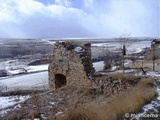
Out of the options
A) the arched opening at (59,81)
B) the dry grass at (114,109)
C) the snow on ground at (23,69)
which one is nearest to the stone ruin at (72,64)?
the arched opening at (59,81)

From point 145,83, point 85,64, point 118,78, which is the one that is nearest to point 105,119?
point 145,83

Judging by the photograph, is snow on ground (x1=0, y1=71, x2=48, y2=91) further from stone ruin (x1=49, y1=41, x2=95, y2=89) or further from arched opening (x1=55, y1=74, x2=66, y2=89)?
stone ruin (x1=49, y1=41, x2=95, y2=89)

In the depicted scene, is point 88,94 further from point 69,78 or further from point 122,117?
point 122,117

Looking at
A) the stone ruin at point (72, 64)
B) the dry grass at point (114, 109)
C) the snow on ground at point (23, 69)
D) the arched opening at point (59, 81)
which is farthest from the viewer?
the snow on ground at point (23, 69)

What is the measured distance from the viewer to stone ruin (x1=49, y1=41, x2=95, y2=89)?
1409cm

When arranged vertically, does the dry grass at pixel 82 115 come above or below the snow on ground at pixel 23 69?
above

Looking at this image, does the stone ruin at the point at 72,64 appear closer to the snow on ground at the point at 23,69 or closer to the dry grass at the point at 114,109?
the dry grass at the point at 114,109

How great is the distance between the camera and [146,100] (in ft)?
28.1

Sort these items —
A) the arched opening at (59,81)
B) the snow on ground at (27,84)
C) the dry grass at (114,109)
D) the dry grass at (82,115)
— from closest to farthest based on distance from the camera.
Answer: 1. the dry grass at (82,115)
2. the dry grass at (114,109)
3. the arched opening at (59,81)
4. the snow on ground at (27,84)

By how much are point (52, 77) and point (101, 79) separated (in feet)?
13.2

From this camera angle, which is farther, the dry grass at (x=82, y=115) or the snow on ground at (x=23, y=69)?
the snow on ground at (x=23, y=69)

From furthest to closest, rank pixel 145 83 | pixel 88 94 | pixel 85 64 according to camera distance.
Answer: pixel 85 64
pixel 88 94
pixel 145 83

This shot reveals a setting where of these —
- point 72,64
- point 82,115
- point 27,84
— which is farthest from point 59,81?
point 27,84

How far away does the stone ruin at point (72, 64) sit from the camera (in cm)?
1409
